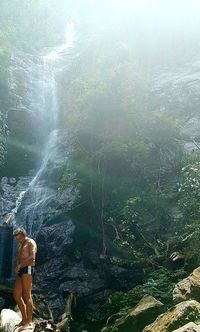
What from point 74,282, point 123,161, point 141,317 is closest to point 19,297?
point 141,317

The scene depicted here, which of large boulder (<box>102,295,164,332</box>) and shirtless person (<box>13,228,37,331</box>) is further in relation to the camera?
large boulder (<box>102,295,164,332</box>)

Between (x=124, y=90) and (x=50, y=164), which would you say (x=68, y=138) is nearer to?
(x=50, y=164)

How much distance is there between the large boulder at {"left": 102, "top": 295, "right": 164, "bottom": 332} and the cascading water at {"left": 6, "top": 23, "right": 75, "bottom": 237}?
9.86 metres

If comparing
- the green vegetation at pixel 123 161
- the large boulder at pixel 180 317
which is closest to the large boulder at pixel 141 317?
the green vegetation at pixel 123 161

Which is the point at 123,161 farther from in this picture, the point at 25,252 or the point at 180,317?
the point at 180,317

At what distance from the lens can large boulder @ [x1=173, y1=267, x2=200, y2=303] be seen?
928 centimetres

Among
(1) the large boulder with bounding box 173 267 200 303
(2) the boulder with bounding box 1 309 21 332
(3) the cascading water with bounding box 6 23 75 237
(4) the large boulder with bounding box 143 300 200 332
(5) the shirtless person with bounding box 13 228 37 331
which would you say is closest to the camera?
(4) the large boulder with bounding box 143 300 200 332

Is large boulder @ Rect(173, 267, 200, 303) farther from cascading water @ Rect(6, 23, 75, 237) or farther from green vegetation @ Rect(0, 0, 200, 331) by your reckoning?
cascading water @ Rect(6, 23, 75, 237)

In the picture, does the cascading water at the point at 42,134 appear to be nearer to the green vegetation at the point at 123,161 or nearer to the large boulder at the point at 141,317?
the green vegetation at the point at 123,161

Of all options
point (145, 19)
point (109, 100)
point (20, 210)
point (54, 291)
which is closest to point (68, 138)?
point (109, 100)

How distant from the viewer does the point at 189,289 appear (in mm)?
9688

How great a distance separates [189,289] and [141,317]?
1.90 m

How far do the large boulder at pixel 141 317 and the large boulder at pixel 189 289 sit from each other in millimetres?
1091

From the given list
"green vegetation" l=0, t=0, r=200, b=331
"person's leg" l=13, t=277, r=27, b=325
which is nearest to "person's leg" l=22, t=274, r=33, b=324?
"person's leg" l=13, t=277, r=27, b=325
